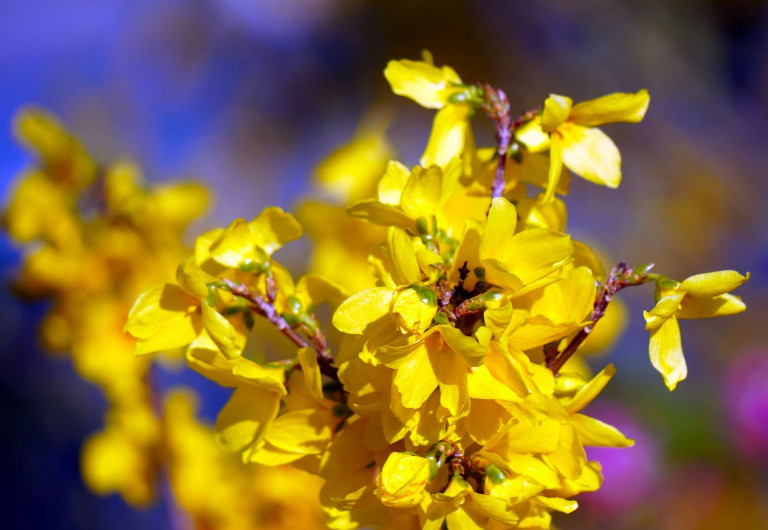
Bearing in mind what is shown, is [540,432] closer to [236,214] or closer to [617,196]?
[617,196]

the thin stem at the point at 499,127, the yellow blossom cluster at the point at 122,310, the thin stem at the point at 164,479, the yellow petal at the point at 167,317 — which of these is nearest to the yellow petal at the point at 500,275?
the thin stem at the point at 499,127

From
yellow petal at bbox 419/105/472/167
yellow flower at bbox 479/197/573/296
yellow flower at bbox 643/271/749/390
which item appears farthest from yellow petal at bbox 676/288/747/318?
yellow petal at bbox 419/105/472/167

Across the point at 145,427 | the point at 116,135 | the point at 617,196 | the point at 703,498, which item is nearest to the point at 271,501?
the point at 145,427

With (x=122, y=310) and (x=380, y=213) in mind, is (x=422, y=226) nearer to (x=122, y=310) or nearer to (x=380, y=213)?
(x=380, y=213)

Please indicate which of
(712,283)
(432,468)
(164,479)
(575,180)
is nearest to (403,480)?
(432,468)

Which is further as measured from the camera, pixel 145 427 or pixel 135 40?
pixel 135 40

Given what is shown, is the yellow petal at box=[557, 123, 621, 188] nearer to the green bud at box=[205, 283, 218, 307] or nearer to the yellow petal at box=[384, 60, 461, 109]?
the yellow petal at box=[384, 60, 461, 109]

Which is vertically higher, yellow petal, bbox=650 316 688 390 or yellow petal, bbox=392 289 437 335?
yellow petal, bbox=392 289 437 335
